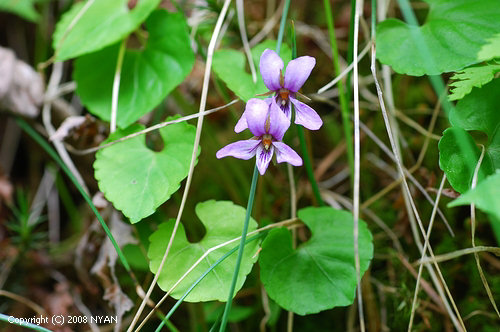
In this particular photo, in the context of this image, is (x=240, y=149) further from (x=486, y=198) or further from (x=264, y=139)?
(x=486, y=198)

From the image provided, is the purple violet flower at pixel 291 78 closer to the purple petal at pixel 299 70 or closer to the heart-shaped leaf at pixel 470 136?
the purple petal at pixel 299 70

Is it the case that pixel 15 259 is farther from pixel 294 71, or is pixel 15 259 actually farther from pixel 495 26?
pixel 495 26

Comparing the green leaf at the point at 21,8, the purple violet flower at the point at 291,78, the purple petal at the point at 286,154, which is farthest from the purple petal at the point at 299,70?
the green leaf at the point at 21,8

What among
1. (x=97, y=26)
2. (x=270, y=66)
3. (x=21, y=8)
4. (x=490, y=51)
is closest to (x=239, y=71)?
(x=270, y=66)

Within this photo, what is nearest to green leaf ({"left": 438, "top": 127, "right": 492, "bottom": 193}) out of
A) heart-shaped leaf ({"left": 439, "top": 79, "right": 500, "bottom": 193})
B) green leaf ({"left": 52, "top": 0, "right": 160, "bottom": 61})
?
heart-shaped leaf ({"left": 439, "top": 79, "right": 500, "bottom": 193})

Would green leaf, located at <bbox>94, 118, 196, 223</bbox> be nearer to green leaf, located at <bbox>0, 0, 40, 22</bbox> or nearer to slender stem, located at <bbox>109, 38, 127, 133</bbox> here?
slender stem, located at <bbox>109, 38, 127, 133</bbox>

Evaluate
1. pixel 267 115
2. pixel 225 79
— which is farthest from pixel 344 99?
pixel 267 115
